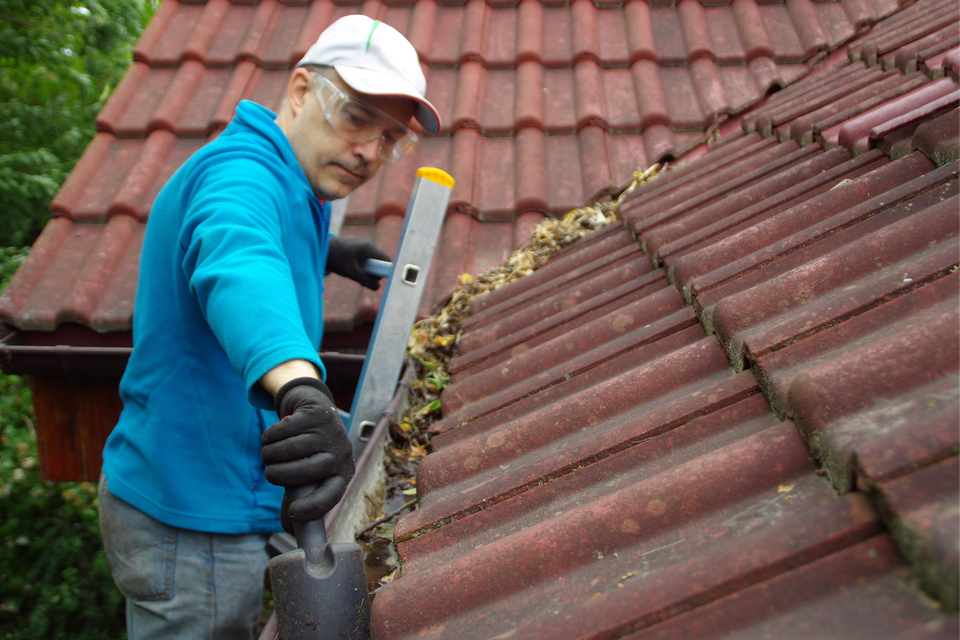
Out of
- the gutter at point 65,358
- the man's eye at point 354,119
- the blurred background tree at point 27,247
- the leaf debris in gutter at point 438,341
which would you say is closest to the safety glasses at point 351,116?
the man's eye at point 354,119

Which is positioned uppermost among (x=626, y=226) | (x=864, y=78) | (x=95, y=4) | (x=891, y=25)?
(x=95, y=4)

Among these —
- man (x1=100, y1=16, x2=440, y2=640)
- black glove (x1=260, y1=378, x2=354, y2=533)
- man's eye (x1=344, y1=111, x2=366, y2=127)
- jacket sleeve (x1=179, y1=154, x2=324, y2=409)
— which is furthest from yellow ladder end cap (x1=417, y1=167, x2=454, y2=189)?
black glove (x1=260, y1=378, x2=354, y2=533)

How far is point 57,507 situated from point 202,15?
238 inches

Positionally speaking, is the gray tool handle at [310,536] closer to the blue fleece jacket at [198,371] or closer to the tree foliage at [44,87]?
the blue fleece jacket at [198,371]

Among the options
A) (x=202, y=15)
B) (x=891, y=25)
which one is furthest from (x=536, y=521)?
(x=202, y=15)

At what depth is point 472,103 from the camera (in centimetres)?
337

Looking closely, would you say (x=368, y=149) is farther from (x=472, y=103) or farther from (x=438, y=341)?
(x=472, y=103)

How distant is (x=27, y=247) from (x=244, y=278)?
7.36m

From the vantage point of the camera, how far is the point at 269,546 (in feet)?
5.87

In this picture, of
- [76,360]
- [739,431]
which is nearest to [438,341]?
[739,431]

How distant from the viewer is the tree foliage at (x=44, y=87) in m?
6.00

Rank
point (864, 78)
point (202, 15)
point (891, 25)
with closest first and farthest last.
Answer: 1. point (864, 78)
2. point (891, 25)
3. point (202, 15)

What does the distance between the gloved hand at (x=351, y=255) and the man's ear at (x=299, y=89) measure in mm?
654

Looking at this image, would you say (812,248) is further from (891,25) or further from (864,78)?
(891,25)
